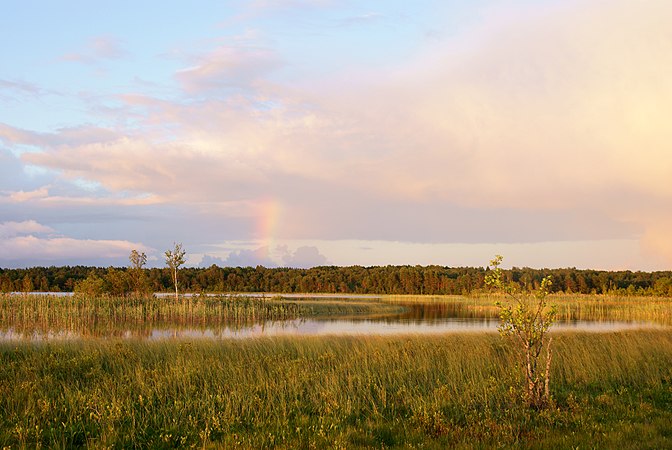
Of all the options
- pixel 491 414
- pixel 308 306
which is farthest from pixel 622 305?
pixel 491 414

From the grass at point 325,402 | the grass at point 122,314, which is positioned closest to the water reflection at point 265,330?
the grass at point 122,314

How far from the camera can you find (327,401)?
1204 cm

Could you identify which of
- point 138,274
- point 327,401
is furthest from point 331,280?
point 327,401

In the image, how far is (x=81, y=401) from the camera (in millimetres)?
11234

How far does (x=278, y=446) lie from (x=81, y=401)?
490 centimetres

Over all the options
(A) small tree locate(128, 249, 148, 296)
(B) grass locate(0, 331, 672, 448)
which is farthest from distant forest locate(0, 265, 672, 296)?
(B) grass locate(0, 331, 672, 448)

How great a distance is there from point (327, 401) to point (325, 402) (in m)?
0.37

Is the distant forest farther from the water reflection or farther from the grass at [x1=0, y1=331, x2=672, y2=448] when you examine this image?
the grass at [x1=0, y1=331, x2=672, y2=448]

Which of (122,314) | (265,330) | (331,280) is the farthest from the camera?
(331,280)

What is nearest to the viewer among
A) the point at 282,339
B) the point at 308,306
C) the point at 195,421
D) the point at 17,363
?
the point at 195,421

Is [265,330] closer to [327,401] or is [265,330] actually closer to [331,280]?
[327,401]

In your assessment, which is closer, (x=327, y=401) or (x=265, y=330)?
(x=327, y=401)

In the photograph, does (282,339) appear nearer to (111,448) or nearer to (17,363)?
(17,363)

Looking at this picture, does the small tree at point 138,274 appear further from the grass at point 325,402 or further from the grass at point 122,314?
the grass at point 325,402
